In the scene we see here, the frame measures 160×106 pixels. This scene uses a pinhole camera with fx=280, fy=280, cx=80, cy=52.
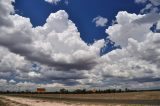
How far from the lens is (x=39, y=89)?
613 ft

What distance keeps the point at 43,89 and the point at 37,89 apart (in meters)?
4.02

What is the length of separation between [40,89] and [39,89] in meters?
0.72

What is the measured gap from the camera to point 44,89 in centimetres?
18675

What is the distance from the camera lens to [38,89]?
612 ft

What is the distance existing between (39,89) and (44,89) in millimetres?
3332

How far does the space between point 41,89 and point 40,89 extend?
2.37ft

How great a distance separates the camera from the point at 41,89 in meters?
188

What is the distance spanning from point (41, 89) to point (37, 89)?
2647mm

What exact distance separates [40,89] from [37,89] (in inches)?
78.9

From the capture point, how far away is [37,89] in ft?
614

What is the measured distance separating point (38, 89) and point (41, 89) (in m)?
2.07

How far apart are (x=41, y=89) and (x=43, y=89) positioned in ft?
4.89

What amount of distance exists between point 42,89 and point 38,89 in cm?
266

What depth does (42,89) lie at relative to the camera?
18725 cm
